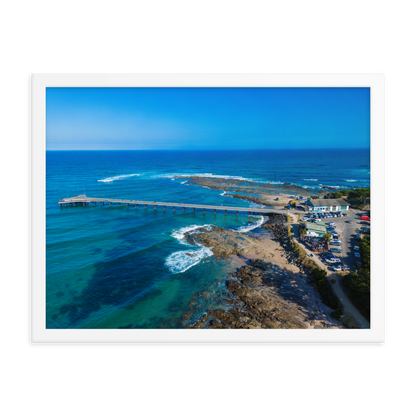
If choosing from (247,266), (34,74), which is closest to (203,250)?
(247,266)

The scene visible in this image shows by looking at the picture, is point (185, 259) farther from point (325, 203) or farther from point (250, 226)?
point (325, 203)

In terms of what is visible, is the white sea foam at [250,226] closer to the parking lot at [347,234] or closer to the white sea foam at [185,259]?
the parking lot at [347,234]

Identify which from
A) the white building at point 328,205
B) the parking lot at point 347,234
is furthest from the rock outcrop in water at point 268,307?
the white building at point 328,205

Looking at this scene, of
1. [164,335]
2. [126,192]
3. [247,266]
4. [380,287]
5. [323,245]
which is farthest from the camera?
[126,192]

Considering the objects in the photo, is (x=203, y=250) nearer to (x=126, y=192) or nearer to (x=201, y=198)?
(x=201, y=198)

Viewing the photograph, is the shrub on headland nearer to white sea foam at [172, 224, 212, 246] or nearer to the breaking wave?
the breaking wave

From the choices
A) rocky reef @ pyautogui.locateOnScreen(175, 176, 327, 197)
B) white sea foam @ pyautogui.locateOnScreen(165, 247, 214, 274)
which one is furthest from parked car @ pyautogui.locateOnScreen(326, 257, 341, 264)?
rocky reef @ pyautogui.locateOnScreen(175, 176, 327, 197)

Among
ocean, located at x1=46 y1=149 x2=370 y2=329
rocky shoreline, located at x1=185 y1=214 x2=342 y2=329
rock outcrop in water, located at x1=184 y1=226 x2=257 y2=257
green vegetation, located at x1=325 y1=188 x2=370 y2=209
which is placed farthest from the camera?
green vegetation, located at x1=325 y1=188 x2=370 y2=209

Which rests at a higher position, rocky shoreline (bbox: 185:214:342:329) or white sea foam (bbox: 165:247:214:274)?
white sea foam (bbox: 165:247:214:274)
